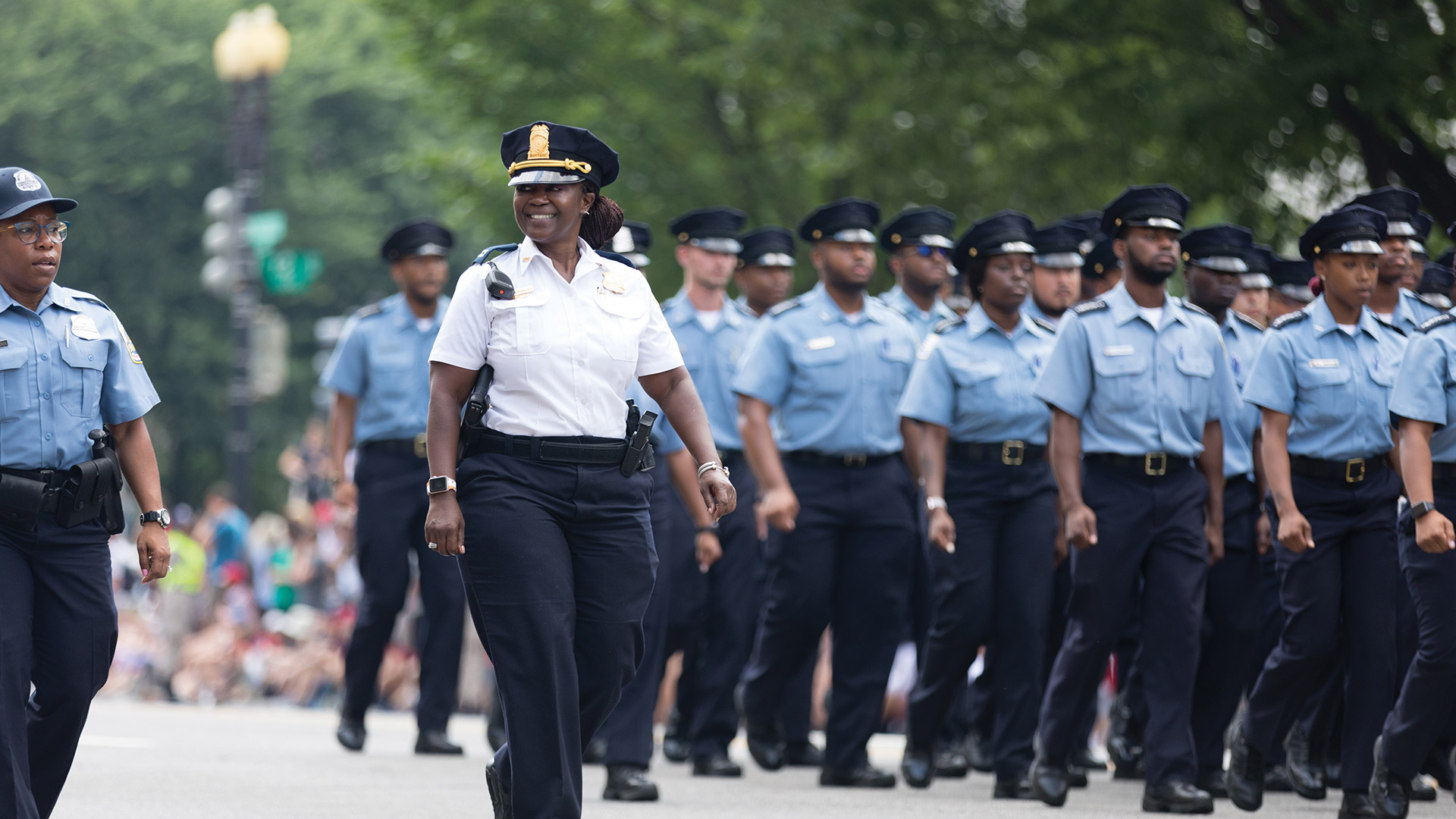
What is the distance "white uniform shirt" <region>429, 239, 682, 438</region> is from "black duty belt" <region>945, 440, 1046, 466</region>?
3.37m

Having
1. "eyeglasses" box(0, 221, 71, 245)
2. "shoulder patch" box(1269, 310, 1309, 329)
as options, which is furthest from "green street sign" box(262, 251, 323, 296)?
"eyeglasses" box(0, 221, 71, 245)

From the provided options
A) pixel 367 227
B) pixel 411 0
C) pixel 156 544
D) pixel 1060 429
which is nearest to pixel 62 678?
pixel 156 544

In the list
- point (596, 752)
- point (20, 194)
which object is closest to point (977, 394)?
point (596, 752)

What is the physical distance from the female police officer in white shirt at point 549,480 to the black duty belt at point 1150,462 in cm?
267

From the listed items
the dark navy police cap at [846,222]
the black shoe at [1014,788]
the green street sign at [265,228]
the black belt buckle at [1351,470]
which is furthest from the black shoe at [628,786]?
the green street sign at [265,228]

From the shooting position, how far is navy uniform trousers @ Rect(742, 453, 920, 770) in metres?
9.95

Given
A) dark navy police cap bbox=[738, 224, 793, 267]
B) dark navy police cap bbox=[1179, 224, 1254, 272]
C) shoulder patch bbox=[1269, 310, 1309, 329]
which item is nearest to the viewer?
shoulder patch bbox=[1269, 310, 1309, 329]

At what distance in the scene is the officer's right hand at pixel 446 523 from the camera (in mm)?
6391

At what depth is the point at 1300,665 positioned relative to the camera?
8.64 m

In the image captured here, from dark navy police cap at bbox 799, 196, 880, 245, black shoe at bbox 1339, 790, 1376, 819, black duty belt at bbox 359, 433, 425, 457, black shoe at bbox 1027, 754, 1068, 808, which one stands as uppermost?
dark navy police cap at bbox 799, 196, 880, 245

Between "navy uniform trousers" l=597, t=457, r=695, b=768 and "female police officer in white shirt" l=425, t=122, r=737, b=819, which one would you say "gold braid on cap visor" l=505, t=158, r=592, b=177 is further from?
"navy uniform trousers" l=597, t=457, r=695, b=768

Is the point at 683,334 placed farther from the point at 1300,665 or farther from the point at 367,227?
the point at 367,227

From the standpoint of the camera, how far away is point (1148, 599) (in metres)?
8.86

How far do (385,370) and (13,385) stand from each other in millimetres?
4808
